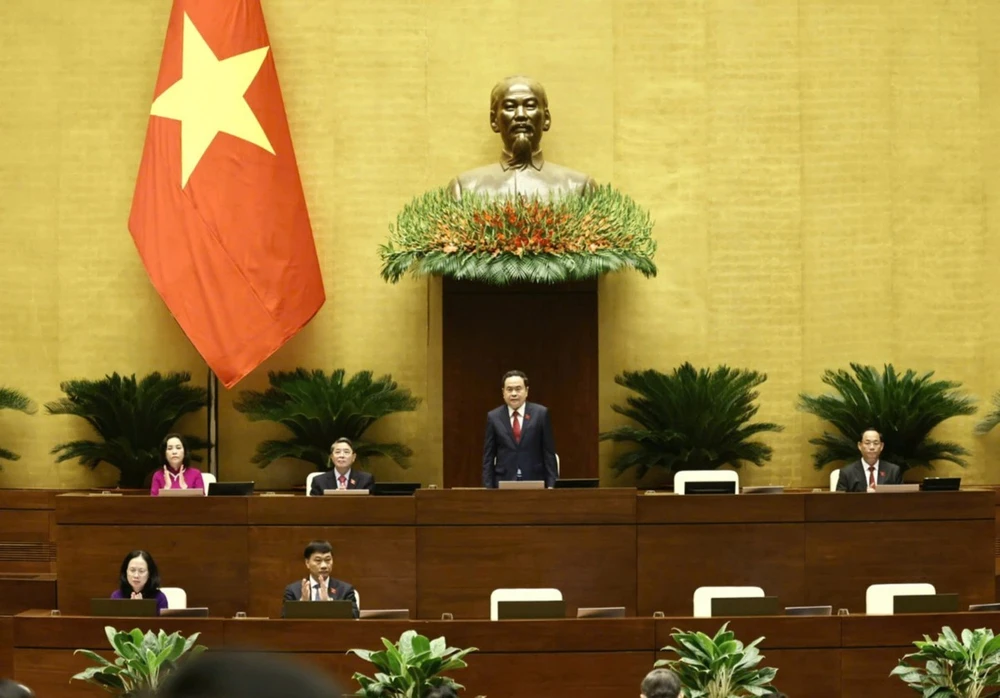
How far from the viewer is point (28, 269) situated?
1152 cm

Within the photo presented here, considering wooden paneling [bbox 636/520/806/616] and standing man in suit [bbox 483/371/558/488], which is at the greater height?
standing man in suit [bbox 483/371/558/488]

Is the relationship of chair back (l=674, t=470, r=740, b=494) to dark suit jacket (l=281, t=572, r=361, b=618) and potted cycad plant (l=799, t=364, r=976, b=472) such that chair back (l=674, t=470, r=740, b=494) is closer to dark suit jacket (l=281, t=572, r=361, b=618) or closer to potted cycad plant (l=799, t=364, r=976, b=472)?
potted cycad plant (l=799, t=364, r=976, b=472)

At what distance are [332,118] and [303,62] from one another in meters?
0.50

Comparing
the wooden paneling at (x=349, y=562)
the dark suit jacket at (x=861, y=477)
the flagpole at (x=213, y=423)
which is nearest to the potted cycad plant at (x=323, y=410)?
the flagpole at (x=213, y=423)

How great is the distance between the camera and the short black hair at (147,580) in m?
8.18

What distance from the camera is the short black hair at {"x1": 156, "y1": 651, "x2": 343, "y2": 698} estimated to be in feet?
2.90

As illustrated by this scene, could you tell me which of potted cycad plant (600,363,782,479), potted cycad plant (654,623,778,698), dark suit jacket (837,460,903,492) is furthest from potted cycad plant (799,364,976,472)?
potted cycad plant (654,623,778,698)

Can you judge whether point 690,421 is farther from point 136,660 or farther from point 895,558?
point 136,660

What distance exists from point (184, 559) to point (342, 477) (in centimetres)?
109

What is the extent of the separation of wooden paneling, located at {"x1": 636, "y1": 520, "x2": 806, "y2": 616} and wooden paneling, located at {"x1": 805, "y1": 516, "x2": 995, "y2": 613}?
0.11 meters

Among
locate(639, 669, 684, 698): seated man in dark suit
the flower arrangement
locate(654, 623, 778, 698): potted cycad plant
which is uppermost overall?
the flower arrangement

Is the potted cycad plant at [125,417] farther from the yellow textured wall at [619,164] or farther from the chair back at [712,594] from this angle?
the chair back at [712,594]

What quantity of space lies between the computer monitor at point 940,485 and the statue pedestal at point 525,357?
7.84 ft

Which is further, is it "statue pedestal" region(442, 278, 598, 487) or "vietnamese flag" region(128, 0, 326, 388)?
"vietnamese flag" region(128, 0, 326, 388)
